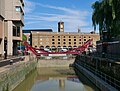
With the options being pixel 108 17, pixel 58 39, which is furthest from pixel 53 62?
pixel 58 39

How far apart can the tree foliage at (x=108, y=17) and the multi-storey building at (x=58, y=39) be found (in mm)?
102691

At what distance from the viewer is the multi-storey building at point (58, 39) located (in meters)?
143

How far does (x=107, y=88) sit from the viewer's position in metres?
24.7

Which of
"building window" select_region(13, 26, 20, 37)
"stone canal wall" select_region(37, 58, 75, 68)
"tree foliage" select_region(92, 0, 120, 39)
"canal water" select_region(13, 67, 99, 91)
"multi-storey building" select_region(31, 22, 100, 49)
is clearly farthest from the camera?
"multi-storey building" select_region(31, 22, 100, 49)

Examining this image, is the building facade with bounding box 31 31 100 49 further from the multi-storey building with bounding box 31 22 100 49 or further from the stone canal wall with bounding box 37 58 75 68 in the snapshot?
the stone canal wall with bounding box 37 58 75 68

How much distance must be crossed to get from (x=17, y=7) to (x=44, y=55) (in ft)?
59.0

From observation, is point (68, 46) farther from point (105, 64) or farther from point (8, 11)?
point (105, 64)

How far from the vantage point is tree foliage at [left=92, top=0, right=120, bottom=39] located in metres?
29.3

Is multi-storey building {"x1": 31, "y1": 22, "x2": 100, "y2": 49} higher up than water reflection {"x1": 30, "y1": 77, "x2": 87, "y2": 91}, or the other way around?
multi-storey building {"x1": 31, "y1": 22, "x2": 100, "y2": 49}

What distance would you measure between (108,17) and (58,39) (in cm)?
11140

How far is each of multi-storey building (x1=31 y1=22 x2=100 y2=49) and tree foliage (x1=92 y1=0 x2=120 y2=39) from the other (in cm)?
10269

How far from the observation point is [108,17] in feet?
111

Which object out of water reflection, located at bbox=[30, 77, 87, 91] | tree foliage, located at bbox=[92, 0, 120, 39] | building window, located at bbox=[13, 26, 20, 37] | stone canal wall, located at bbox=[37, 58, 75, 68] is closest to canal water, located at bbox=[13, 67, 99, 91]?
water reflection, located at bbox=[30, 77, 87, 91]

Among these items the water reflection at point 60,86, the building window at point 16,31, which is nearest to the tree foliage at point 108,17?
the water reflection at point 60,86
